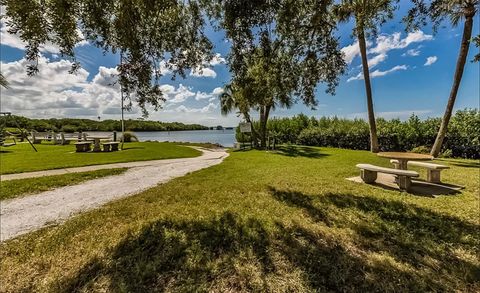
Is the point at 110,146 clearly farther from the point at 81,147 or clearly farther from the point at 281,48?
the point at 281,48

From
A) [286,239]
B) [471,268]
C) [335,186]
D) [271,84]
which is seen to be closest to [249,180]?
[335,186]

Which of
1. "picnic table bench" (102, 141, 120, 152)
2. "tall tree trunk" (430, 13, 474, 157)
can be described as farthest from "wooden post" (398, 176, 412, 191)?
"picnic table bench" (102, 141, 120, 152)

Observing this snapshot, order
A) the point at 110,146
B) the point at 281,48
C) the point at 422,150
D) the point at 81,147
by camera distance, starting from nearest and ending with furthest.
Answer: the point at 281,48 → the point at 422,150 → the point at 81,147 → the point at 110,146

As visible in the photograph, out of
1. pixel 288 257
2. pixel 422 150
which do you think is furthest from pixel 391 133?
pixel 288 257

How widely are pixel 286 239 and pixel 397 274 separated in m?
1.51

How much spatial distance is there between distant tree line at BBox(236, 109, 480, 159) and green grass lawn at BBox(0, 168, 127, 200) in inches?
702

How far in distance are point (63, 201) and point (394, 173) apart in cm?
866

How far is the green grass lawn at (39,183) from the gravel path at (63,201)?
409mm

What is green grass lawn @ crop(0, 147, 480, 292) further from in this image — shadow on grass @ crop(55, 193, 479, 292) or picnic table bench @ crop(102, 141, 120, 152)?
picnic table bench @ crop(102, 141, 120, 152)

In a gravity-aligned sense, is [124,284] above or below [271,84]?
below

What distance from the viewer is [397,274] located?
10.1 ft

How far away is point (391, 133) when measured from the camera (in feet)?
57.8

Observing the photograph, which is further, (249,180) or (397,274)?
(249,180)

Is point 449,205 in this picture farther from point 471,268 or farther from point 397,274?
point 397,274
